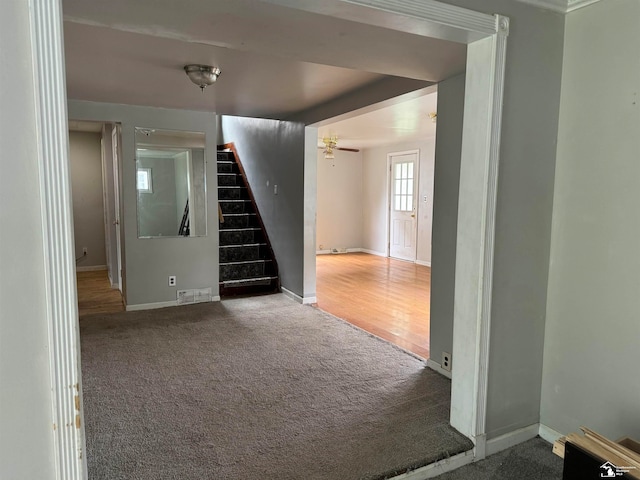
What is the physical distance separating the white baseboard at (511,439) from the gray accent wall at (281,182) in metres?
2.93

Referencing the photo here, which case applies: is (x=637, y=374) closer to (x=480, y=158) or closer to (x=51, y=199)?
(x=480, y=158)

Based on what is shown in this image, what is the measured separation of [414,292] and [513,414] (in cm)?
339

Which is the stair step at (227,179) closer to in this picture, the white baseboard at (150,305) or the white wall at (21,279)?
the white baseboard at (150,305)

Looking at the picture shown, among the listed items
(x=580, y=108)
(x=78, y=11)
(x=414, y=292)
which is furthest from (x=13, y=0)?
(x=414, y=292)

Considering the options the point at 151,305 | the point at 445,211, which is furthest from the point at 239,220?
the point at 445,211

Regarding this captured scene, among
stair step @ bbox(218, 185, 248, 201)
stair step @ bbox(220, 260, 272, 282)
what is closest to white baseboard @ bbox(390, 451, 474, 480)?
stair step @ bbox(220, 260, 272, 282)

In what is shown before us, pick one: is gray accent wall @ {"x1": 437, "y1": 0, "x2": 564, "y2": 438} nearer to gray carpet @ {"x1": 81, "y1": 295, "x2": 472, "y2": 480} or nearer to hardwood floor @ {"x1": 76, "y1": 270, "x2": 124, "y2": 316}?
gray carpet @ {"x1": 81, "y1": 295, "x2": 472, "y2": 480}

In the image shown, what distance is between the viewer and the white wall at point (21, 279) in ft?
3.58

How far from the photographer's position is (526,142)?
6.70 ft

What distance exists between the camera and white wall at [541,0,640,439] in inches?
72.2

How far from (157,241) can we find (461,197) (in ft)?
11.4

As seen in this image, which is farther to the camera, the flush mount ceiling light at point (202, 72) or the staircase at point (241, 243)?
the staircase at point (241, 243)

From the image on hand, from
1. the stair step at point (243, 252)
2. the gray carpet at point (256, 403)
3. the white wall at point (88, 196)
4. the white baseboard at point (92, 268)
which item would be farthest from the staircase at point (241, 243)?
the white baseboard at point (92, 268)

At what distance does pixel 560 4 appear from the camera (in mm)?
2006
